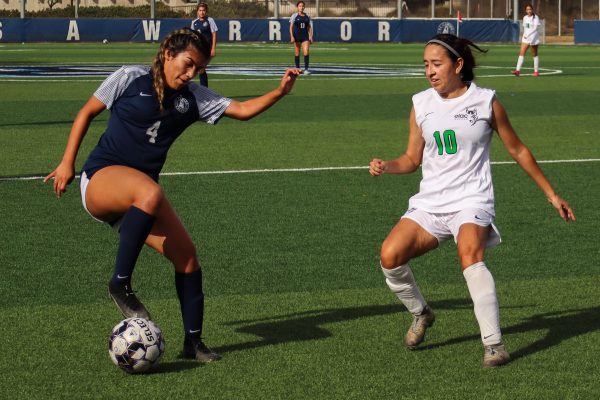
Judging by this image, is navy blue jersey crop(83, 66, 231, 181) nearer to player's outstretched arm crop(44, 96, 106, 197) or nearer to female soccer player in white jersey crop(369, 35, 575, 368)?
player's outstretched arm crop(44, 96, 106, 197)

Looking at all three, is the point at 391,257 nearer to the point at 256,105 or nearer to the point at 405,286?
the point at 405,286

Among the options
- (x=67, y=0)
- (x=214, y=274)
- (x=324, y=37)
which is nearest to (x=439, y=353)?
(x=214, y=274)

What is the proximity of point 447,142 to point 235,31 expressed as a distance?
193 feet

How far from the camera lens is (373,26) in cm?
6531

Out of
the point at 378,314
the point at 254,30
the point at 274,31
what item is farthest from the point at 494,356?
the point at 254,30

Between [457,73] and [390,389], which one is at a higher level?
[457,73]

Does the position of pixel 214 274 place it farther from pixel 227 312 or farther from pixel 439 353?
pixel 439 353

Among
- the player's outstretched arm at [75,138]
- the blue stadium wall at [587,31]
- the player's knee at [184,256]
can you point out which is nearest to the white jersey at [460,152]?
the player's knee at [184,256]

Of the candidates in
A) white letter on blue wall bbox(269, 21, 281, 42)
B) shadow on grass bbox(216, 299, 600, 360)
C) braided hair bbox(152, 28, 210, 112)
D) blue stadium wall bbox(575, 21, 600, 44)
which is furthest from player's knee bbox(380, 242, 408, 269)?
blue stadium wall bbox(575, 21, 600, 44)

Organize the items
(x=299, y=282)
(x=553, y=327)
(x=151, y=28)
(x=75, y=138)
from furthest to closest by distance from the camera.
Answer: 1. (x=151, y=28)
2. (x=299, y=282)
3. (x=553, y=327)
4. (x=75, y=138)

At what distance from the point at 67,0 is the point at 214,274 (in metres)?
92.1

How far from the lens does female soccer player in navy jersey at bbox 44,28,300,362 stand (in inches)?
255

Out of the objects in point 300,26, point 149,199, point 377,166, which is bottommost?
point 149,199

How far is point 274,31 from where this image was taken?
212 feet
